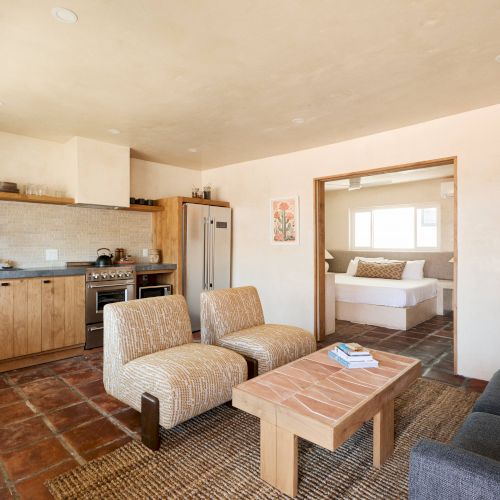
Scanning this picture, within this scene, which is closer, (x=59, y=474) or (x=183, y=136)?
(x=59, y=474)

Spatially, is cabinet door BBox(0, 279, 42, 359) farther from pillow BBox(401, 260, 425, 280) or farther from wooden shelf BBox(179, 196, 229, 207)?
pillow BBox(401, 260, 425, 280)

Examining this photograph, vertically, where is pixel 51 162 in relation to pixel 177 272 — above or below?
above

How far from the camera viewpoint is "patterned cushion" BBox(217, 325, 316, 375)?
2857 millimetres

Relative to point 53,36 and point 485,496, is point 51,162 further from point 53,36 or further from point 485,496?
point 485,496

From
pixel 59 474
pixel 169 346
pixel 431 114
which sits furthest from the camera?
pixel 431 114

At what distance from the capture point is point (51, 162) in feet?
14.5

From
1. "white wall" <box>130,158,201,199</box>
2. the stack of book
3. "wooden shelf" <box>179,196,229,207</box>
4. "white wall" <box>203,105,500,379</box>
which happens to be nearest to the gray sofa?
the stack of book

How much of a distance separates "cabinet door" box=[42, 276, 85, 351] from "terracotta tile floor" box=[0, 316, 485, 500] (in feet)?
0.81

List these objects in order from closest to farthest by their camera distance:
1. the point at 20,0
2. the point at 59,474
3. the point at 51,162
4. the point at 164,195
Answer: the point at 20,0, the point at 59,474, the point at 51,162, the point at 164,195

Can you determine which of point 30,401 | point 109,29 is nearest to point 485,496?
point 109,29

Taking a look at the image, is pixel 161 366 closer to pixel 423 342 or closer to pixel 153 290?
pixel 153 290

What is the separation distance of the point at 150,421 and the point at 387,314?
13.8ft

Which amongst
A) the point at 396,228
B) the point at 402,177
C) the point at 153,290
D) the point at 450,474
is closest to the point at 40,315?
the point at 153,290

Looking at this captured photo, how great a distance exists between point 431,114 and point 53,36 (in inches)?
126
